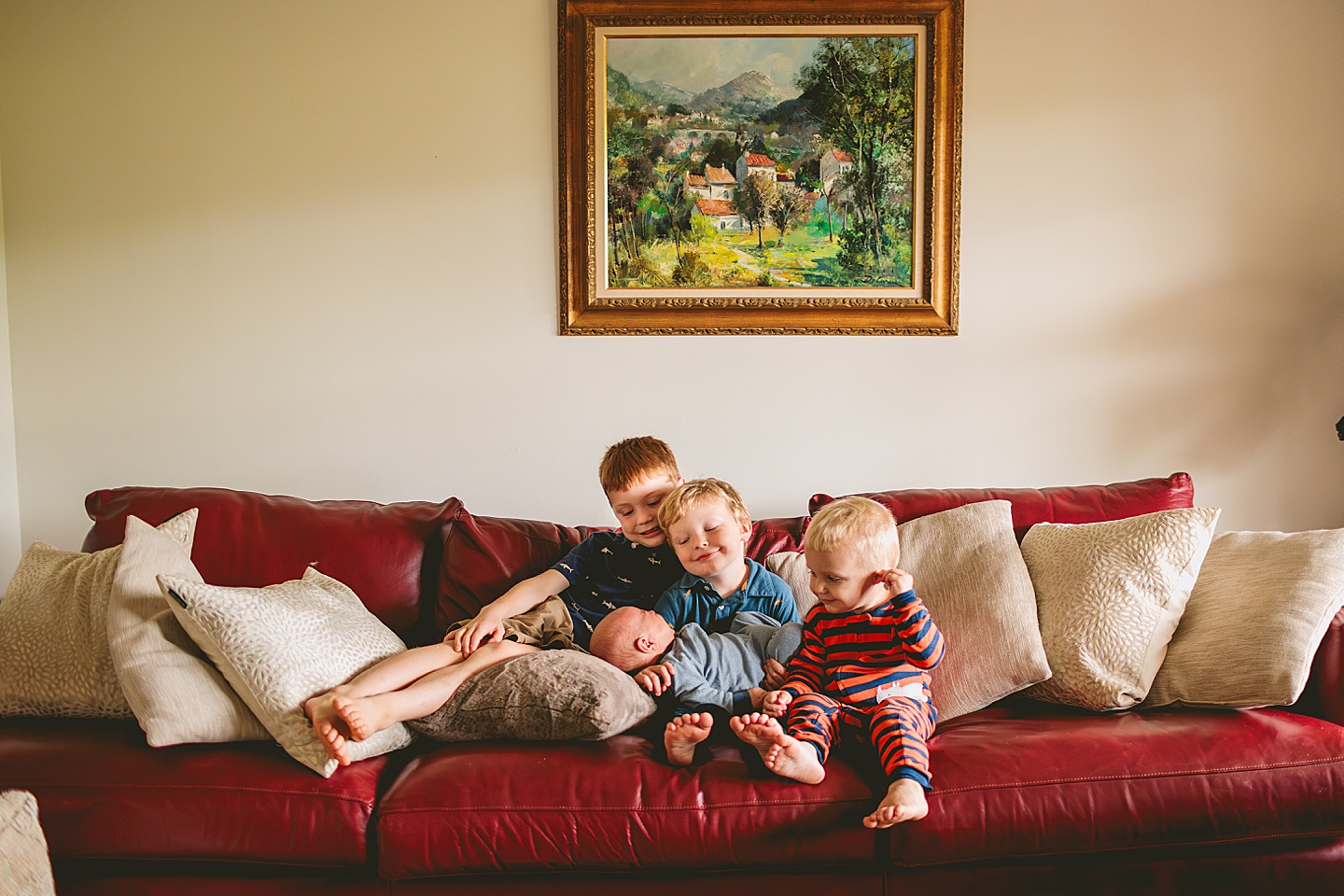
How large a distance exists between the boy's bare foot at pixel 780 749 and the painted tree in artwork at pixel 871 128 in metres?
1.52

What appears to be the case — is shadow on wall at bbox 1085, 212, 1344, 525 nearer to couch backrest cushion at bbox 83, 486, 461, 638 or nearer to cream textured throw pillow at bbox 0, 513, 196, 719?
couch backrest cushion at bbox 83, 486, 461, 638

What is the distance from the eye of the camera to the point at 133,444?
2.56 m

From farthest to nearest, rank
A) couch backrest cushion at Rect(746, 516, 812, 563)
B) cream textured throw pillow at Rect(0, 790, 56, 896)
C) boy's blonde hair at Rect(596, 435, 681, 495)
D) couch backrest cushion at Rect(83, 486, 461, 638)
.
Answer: couch backrest cushion at Rect(746, 516, 812, 563)
couch backrest cushion at Rect(83, 486, 461, 638)
boy's blonde hair at Rect(596, 435, 681, 495)
cream textured throw pillow at Rect(0, 790, 56, 896)

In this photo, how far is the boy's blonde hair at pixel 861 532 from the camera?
1.59 m

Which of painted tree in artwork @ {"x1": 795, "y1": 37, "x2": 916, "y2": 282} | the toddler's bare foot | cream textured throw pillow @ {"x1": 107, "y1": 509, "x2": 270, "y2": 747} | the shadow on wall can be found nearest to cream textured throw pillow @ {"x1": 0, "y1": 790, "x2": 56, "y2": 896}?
cream textured throw pillow @ {"x1": 107, "y1": 509, "x2": 270, "y2": 747}

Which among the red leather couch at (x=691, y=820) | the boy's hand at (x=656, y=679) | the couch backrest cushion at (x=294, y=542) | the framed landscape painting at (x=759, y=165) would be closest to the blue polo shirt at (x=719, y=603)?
the boy's hand at (x=656, y=679)

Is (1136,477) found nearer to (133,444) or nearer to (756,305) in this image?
(756,305)

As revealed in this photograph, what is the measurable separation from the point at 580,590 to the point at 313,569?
1.99ft

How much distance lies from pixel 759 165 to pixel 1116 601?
4.95 ft

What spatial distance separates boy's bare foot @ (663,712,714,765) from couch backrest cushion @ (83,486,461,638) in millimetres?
826

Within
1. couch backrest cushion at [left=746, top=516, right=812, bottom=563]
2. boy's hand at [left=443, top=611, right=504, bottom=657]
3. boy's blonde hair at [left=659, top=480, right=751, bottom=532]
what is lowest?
boy's hand at [left=443, top=611, right=504, bottom=657]

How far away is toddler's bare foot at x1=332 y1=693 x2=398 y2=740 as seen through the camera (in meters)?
1.47

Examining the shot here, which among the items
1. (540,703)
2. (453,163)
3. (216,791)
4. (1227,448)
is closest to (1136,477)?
(1227,448)

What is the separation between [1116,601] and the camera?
1766mm
